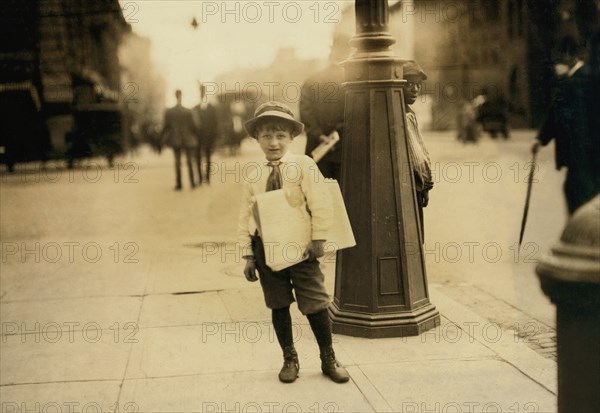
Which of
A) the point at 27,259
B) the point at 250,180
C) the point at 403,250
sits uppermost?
the point at 250,180

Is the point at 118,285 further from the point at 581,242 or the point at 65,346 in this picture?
the point at 581,242

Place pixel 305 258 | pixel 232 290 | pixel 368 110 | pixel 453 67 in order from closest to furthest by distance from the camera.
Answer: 1. pixel 305 258
2. pixel 368 110
3. pixel 232 290
4. pixel 453 67

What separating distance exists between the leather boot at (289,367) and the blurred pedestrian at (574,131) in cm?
402

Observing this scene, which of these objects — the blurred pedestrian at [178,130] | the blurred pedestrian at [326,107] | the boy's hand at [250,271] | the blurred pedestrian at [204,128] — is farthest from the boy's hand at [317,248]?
the blurred pedestrian at [204,128]

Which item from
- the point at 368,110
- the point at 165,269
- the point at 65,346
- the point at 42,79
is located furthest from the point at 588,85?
the point at 42,79

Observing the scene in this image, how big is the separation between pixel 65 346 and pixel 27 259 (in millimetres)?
3614

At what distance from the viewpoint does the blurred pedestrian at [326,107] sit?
7590mm

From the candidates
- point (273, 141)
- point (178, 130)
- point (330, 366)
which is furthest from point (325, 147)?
point (178, 130)

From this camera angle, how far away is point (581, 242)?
8.71 feet

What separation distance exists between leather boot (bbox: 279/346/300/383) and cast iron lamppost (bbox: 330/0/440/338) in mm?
879

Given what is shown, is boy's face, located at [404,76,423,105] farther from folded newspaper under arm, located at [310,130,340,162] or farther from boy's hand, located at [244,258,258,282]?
boy's hand, located at [244,258,258,282]

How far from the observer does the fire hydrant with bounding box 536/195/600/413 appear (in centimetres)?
262

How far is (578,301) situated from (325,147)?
4.91 meters

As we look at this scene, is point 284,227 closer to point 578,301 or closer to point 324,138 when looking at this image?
point 578,301
